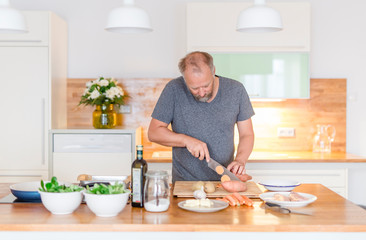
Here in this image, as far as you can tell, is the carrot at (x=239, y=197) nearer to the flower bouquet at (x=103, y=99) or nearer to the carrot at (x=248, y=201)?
the carrot at (x=248, y=201)

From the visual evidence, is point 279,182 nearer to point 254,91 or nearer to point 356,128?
point 254,91

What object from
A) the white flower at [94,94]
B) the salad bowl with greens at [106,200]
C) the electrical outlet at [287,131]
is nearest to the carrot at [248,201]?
the salad bowl with greens at [106,200]

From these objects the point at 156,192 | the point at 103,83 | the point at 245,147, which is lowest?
the point at 156,192

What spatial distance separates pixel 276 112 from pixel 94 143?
5.68 ft

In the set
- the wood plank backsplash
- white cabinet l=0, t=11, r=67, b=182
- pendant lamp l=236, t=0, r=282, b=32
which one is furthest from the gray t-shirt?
the wood plank backsplash

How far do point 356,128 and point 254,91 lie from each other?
3.91ft

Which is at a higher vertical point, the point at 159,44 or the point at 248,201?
the point at 159,44

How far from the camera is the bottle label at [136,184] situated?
1.97 meters

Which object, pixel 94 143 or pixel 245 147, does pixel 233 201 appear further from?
pixel 94 143

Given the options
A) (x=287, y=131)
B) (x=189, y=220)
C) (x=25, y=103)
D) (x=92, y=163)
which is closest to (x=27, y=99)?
(x=25, y=103)

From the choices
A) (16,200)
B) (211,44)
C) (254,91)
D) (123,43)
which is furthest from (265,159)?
(16,200)

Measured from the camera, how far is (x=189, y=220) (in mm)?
1813

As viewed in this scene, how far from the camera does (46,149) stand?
12.9 feet

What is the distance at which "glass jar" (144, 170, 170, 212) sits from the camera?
1913 millimetres
